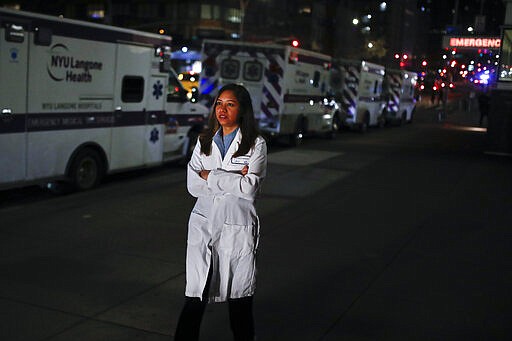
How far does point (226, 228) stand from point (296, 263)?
118 inches

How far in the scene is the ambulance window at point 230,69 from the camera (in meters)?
17.5

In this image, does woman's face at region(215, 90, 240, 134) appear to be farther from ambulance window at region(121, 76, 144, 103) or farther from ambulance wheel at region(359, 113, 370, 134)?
ambulance wheel at region(359, 113, 370, 134)

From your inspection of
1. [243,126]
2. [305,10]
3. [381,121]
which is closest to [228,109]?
[243,126]

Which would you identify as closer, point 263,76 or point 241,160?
point 241,160

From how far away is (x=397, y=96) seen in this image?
105 feet

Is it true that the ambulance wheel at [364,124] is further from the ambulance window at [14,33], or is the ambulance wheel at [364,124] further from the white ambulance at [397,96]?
the ambulance window at [14,33]

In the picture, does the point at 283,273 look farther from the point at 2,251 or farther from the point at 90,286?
the point at 2,251

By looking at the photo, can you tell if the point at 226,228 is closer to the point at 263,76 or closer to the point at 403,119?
the point at 263,76

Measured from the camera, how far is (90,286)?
5.63 meters

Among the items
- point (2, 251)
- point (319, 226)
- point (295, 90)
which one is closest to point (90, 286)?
point (2, 251)

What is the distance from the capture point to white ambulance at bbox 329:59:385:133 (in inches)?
981

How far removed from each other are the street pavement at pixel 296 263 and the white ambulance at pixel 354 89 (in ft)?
43.2

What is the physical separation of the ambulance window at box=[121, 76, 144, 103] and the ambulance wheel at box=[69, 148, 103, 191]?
1.10 metres

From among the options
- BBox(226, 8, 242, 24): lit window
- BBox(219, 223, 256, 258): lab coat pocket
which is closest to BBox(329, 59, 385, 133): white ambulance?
BBox(219, 223, 256, 258): lab coat pocket
